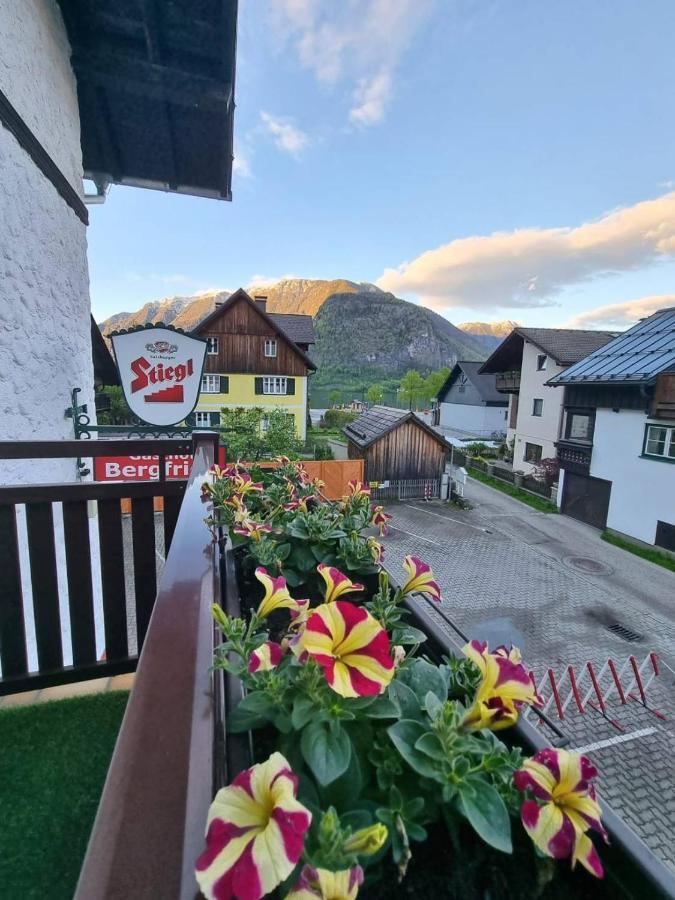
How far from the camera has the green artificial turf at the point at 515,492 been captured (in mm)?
16609

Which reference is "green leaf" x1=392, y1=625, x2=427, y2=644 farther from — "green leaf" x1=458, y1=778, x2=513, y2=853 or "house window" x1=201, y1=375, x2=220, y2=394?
"house window" x1=201, y1=375, x2=220, y2=394

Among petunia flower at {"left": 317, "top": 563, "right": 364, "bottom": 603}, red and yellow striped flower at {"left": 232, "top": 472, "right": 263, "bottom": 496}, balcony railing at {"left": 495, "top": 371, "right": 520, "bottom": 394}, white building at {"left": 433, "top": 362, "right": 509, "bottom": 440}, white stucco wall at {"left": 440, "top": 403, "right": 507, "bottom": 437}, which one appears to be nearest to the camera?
petunia flower at {"left": 317, "top": 563, "right": 364, "bottom": 603}

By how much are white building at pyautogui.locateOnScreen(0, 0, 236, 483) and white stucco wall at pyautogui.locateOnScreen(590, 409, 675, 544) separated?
13.0 m

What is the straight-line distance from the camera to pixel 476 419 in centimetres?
3378

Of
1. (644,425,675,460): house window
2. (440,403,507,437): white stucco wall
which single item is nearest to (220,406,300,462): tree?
(644,425,675,460): house window

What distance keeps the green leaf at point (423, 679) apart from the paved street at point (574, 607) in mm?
5636

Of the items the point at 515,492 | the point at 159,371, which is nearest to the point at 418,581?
the point at 159,371

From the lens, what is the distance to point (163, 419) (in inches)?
150

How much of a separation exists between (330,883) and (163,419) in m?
3.75

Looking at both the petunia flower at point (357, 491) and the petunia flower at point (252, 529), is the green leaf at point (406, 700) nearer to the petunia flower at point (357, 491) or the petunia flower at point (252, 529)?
the petunia flower at point (252, 529)

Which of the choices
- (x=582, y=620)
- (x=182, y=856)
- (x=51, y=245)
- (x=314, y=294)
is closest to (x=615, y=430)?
(x=582, y=620)

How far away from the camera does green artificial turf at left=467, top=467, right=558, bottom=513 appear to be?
16.6 metres

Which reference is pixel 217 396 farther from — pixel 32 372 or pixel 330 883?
pixel 330 883

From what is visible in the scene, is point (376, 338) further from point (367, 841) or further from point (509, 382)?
point (367, 841)
